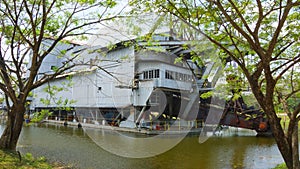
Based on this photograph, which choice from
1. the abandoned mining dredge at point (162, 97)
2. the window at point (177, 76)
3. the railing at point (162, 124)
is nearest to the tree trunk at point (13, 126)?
the abandoned mining dredge at point (162, 97)

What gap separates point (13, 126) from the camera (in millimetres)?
7812

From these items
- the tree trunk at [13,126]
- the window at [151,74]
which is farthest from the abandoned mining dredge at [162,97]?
the tree trunk at [13,126]

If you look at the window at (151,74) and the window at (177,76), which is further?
the window at (177,76)

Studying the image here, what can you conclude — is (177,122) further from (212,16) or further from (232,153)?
(212,16)

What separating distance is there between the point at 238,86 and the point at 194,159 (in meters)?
3.09

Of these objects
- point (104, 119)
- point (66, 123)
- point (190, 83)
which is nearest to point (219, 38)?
point (190, 83)

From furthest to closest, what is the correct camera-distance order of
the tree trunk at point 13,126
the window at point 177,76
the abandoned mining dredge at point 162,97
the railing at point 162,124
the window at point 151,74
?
the window at point 177,76 < the window at point 151,74 < the railing at point 162,124 < the abandoned mining dredge at point 162,97 < the tree trunk at point 13,126

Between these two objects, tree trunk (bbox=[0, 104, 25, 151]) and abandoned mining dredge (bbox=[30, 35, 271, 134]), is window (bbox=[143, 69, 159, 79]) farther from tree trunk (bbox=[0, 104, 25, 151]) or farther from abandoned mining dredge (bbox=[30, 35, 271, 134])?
tree trunk (bbox=[0, 104, 25, 151])

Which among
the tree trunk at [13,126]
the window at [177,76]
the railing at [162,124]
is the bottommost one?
the railing at [162,124]

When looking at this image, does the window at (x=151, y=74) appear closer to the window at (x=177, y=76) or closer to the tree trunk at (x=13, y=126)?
the window at (x=177, y=76)

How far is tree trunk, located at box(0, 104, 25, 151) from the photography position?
25.2 feet

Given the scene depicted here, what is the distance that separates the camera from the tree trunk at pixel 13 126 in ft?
25.2

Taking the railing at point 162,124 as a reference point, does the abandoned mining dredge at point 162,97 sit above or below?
above

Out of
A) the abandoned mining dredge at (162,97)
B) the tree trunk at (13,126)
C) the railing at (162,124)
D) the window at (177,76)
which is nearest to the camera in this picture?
the tree trunk at (13,126)
